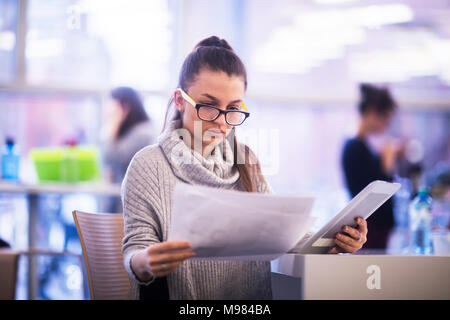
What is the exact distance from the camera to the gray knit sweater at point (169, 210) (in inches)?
44.8

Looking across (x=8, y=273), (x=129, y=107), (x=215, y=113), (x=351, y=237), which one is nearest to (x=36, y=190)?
(x=129, y=107)

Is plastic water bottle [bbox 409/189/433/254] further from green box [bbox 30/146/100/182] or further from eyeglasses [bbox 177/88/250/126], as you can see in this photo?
green box [bbox 30/146/100/182]

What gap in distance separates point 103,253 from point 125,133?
2.05 m

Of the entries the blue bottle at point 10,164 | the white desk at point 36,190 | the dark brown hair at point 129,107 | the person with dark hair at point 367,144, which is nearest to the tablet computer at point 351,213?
the person with dark hair at point 367,144

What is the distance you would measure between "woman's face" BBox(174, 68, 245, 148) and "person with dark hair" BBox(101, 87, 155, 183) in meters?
2.04

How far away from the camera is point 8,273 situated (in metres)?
1.51

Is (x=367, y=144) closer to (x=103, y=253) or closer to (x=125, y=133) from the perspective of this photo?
(x=125, y=133)

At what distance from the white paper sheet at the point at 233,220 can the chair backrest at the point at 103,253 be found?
0.41 metres

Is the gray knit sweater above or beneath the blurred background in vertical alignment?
beneath

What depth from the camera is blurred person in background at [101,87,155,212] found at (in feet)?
10.7

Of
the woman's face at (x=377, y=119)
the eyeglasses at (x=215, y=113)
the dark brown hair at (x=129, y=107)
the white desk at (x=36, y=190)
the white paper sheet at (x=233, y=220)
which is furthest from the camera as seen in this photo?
the dark brown hair at (x=129, y=107)

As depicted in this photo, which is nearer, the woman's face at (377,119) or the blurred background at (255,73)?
the woman's face at (377,119)

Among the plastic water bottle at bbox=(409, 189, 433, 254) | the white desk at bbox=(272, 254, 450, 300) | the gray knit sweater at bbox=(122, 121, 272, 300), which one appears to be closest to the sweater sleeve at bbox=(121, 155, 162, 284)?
the gray knit sweater at bbox=(122, 121, 272, 300)

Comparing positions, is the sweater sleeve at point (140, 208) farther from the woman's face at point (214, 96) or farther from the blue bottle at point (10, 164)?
the blue bottle at point (10, 164)
